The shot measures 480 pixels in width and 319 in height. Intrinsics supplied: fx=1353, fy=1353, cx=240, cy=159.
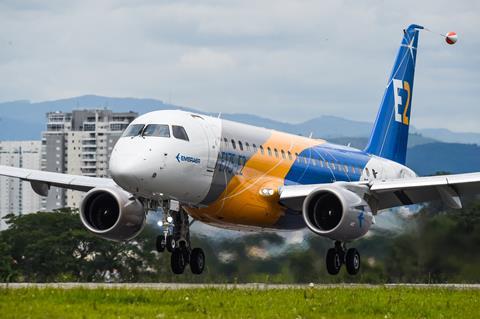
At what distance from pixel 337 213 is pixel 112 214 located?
752cm

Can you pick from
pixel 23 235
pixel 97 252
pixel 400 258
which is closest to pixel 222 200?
pixel 400 258

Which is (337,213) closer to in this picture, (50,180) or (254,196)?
(254,196)

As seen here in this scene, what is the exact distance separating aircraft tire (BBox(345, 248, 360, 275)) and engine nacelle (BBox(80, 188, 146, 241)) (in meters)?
7.63

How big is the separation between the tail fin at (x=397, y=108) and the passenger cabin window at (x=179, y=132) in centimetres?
1409

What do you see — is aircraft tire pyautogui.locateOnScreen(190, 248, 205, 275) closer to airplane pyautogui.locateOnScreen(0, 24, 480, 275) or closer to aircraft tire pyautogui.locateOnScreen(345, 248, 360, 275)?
airplane pyautogui.locateOnScreen(0, 24, 480, 275)

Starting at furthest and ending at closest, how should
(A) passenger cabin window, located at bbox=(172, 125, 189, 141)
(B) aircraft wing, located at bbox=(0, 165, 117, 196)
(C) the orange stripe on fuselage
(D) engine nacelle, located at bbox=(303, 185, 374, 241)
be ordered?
(B) aircraft wing, located at bbox=(0, 165, 117, 196) < (C) the orange stripe on fuselage < (D) engine nacelle, located at bbox=(303, 185, 374, 241) < (A) passenger cabin window, located at bbox=(172, 125, 189, 141)

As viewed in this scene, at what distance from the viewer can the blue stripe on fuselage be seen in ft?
157

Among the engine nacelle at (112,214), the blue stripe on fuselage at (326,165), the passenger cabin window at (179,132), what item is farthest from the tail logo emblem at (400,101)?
the passenger cabin window at (179,132)

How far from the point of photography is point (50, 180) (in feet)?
159

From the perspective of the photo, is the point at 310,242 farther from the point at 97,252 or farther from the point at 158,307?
the point at 97,252

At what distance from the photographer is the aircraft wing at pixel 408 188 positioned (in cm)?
4486

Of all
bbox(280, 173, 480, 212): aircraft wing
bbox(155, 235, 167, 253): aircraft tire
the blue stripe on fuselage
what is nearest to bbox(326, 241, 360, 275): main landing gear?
bbox(280, 173, 480, 212): aircraft wing

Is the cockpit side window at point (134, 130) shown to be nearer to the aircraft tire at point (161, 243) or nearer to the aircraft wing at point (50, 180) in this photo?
the aircraft tire at point (161, 243)

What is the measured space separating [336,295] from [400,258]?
1637 cm
